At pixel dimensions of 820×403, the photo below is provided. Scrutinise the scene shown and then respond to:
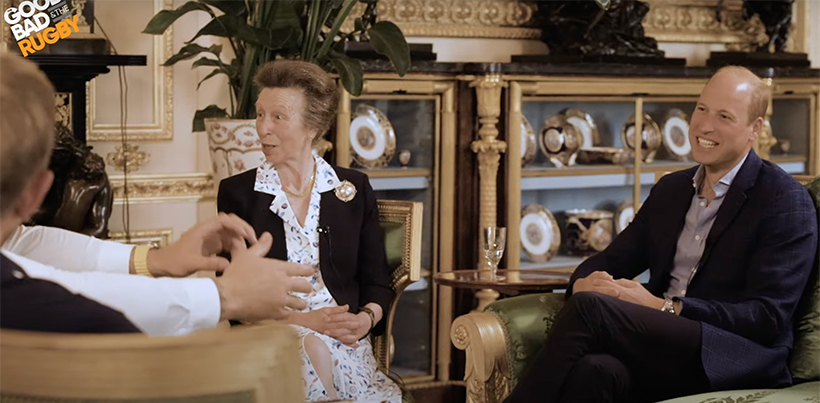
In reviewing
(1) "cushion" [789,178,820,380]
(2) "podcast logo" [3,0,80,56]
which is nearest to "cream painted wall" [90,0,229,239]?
(2) "podcast logo" [3,0,80,56]

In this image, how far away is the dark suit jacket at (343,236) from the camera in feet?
9.43

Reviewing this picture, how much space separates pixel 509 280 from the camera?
3.26 meters

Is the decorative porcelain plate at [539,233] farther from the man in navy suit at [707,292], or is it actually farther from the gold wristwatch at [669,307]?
the gold wristwatch at [669,307]

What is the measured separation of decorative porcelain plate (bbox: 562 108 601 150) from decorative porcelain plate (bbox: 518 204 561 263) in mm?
357

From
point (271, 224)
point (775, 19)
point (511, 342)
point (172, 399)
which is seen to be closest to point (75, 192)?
point (271, 224)

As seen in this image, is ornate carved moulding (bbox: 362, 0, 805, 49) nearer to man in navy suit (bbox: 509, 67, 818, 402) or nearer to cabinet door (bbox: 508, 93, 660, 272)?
cabinet door (bbox: 508, 93, 660, 272)

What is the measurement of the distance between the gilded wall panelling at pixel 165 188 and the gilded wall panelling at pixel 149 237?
112mm

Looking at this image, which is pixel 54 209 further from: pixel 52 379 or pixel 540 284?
pixel 52 379

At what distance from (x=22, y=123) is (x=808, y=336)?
2.20 m

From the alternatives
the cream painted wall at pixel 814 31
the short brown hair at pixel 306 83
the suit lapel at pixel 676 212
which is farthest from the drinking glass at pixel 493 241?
the cream painted wall at pixel 814 31

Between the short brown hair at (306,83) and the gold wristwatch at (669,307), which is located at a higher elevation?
the short brown hair at (306,83)

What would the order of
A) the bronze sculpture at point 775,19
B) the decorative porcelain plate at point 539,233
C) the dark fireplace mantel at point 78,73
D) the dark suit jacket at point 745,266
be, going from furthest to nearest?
→ the bronze sculpture at point 775,19 → the decorative porcelain plate at point 539,233 → the dark fireplace mantel at point 78,73 → the dark suit jacket at point 745,266

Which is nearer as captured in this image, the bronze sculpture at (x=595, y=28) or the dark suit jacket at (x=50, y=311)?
the dark suit jacket at (x=50, y=311)

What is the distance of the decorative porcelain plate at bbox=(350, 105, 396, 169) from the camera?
13.3 feet
